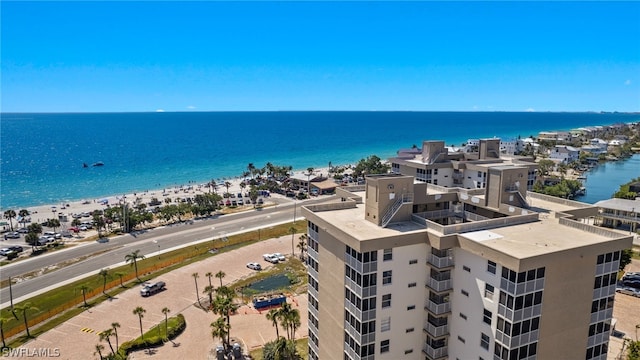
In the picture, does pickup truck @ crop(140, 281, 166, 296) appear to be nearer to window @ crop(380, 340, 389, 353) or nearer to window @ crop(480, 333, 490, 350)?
window @ crop(380, 340, 389, 353)

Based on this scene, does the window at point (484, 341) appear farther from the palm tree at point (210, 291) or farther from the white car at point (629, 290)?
the white car at point (629, 290)

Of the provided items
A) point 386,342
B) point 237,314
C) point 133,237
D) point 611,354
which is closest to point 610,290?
point 386,342

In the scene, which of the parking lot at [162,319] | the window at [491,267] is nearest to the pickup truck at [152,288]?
the parking lot at [162,319]

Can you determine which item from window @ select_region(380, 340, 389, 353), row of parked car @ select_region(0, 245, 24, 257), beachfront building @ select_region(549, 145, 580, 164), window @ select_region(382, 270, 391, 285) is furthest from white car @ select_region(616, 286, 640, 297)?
beachfront building @ select_region(549, 145, 580, 164)

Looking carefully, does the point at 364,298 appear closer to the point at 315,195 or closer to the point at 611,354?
A: the point at 611,354

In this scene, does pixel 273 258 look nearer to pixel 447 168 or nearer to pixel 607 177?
pixel 447 168

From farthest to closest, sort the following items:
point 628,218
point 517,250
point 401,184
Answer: point 628,218 < point 401,184 < point 517,250
